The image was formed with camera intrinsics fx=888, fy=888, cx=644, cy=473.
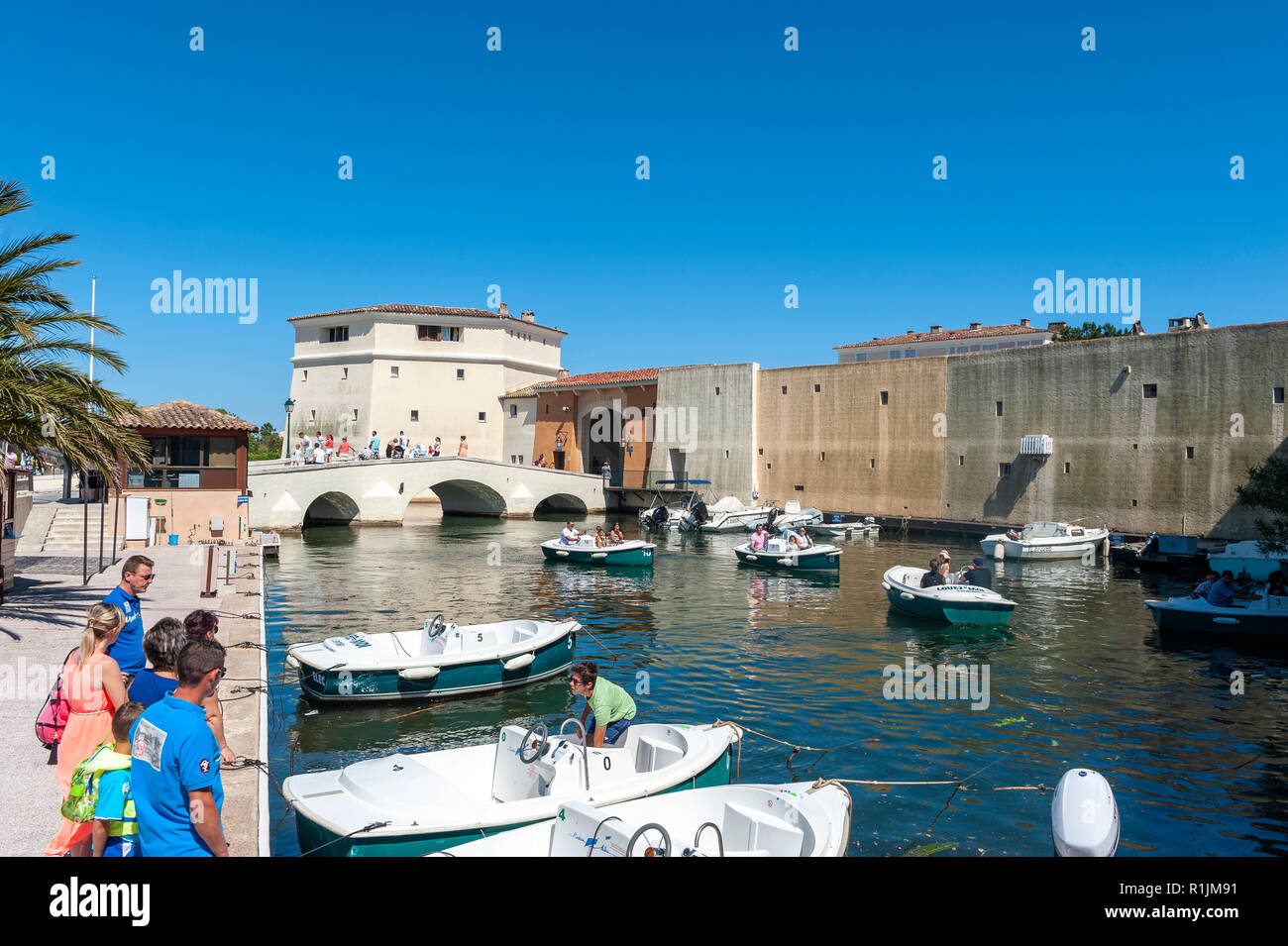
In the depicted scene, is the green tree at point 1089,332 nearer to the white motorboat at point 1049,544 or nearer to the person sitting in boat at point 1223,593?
the white motorboat at point 1049,544

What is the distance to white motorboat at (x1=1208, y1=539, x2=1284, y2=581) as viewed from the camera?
27966 millimetres

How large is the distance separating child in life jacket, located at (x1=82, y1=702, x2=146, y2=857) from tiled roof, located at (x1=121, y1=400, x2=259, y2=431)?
84.5 ft

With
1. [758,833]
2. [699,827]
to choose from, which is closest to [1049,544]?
[758,833]

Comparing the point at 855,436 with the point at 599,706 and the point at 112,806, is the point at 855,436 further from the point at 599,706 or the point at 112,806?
the point at 112,806

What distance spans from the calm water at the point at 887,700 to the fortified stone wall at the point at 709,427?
25505 millimetres

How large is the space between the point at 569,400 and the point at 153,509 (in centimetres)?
3252

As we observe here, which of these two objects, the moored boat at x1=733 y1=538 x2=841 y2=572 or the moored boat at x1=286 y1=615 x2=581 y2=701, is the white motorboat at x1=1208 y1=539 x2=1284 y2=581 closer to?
the moored boat at x1=733 y1=538 x2=841 y2=572

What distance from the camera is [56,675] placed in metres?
11.1

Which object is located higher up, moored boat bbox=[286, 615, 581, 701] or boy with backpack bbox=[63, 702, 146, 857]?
boy with backpack bbox=[63, 702, 146, 857]

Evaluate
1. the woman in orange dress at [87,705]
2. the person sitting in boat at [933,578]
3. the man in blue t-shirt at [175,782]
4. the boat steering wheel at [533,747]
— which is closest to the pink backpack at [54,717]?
the woman in orange dress at [87,705]

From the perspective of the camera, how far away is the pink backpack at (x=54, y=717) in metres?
5.98

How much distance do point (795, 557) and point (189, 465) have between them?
19848 millimetres

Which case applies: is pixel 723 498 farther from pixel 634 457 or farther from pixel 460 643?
pixel 460 643

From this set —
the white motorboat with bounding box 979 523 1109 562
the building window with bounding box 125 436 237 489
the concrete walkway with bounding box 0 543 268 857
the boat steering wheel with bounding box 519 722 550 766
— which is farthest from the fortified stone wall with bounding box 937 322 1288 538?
the boat steering wheel with bounding box 519 722 550 766
